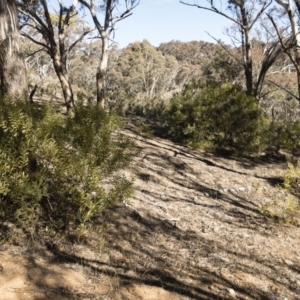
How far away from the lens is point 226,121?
27.1 feet

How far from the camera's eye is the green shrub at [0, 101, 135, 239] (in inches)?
114

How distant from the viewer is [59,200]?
3355mm

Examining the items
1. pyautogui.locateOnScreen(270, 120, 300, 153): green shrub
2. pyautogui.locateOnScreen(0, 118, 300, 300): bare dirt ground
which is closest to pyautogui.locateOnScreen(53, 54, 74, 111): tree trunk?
pyautogui.locateOnScreen(0, 118, 300, 300): bare dirt ground

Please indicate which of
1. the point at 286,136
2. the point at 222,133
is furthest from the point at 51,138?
the point at 286,136

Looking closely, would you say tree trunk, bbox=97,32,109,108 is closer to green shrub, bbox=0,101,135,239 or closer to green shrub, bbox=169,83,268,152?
green shrub, bbox=169,83,268,152

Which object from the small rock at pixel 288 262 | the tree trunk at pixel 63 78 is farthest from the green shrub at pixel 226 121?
the small rock at pixel 288 262

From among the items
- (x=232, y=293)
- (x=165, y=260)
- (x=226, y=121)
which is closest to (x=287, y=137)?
(x=226, y=121)

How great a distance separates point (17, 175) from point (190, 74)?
37.5m

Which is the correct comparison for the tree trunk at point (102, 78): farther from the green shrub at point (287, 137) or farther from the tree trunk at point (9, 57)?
the tree trunk at point (9, 57)

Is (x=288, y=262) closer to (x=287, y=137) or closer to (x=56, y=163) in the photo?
(x=56, y=163)

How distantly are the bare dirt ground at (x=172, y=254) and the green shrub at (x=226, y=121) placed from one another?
9.01ft

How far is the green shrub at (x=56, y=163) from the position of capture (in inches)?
114

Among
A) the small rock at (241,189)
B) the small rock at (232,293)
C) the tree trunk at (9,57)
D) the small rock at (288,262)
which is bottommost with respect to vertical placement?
the small rock at (232,293)

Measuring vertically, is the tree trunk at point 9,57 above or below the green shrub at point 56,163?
above
